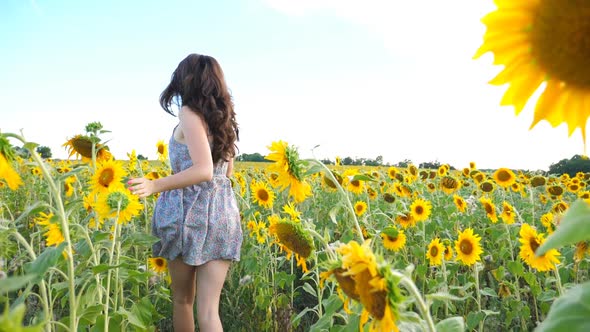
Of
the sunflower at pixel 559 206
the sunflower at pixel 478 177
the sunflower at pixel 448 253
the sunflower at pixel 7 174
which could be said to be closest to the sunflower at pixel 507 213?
the sunflower at pixel 559 206

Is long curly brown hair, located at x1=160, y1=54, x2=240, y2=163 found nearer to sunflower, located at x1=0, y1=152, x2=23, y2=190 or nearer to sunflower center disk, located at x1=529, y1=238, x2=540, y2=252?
sunflower, located at x1=0, y1=152, x2=23, y2=190

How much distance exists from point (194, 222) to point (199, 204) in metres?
0.10

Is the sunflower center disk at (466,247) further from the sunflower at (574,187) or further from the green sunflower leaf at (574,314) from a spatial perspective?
the sunflower at (574,187)

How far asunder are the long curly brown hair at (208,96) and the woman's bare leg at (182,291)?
57 centimetres

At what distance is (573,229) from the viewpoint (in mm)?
539

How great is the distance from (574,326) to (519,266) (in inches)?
99.5

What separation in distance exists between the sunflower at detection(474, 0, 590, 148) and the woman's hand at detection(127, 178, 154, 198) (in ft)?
5.64

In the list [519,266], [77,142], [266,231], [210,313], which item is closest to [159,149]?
[266,231]

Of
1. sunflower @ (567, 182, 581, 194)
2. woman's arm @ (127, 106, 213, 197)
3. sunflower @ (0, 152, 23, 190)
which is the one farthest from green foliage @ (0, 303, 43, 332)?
sunflower @ (567, 182, 581, 194)

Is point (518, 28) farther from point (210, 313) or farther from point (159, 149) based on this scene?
point (159, 149)

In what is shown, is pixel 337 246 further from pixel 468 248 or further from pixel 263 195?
pixel 263 195

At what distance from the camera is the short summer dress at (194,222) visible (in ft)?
8.38

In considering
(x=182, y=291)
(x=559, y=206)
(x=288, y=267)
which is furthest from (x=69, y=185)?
(x=559, y=206)

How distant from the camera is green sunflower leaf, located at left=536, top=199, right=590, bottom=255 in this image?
1.75 ft
